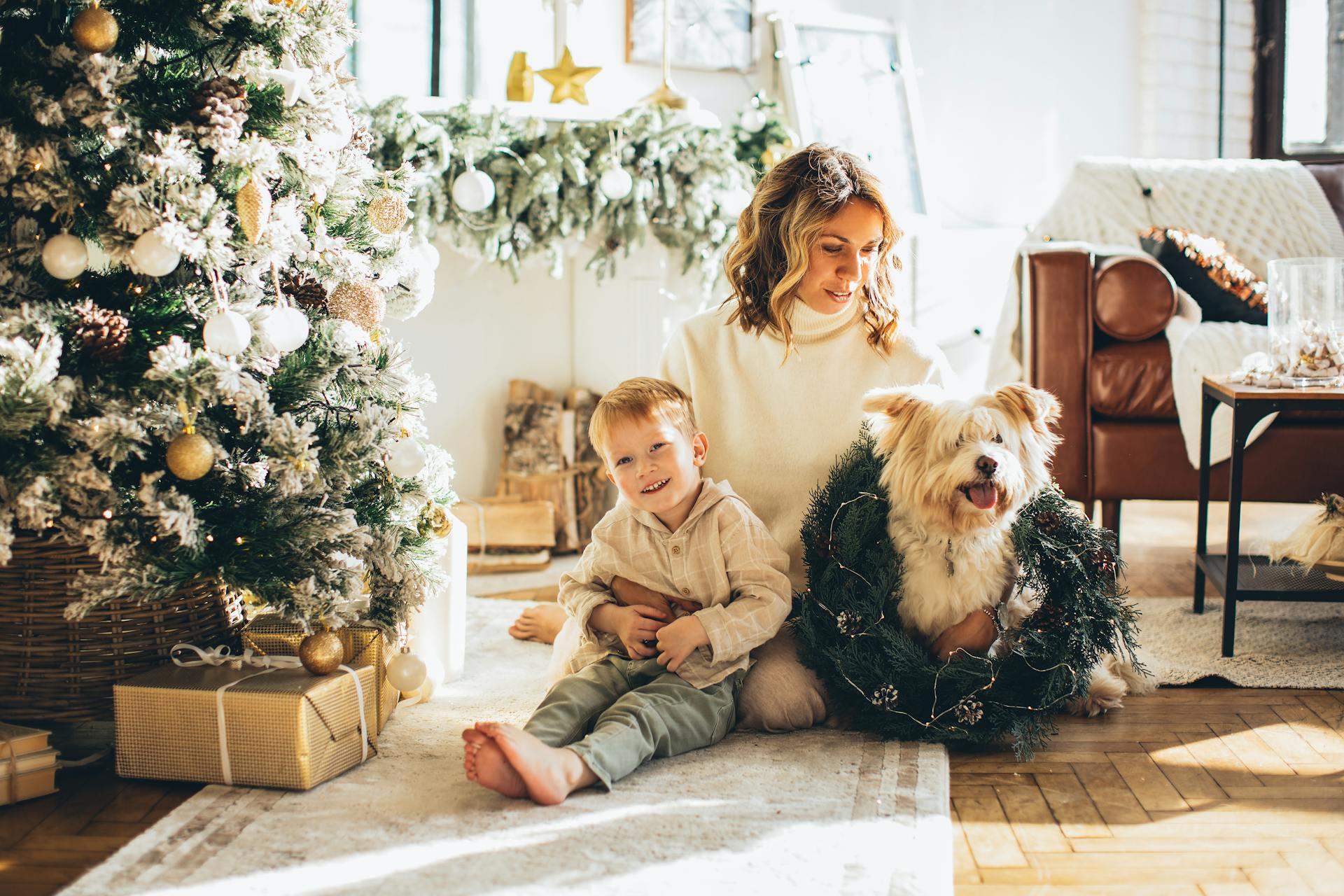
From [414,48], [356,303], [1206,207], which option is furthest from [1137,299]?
[414,48]

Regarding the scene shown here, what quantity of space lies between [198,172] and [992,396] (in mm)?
1274

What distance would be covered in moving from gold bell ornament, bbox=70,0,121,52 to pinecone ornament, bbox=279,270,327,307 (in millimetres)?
441

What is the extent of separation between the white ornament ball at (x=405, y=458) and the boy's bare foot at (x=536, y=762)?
1.47 feet

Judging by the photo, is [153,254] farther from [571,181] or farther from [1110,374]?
[1110,374]

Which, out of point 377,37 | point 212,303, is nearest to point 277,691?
point 212,303

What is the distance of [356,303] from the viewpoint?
1999 mm

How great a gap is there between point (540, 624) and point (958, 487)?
3.78 feet

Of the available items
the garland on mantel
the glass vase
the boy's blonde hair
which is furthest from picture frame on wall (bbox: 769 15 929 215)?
the boy's blonde hair

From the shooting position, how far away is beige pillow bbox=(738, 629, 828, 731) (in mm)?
2061

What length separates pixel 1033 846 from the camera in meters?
1.64

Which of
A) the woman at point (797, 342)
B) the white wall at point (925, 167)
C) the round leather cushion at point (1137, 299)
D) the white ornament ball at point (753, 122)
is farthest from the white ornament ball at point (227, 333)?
the round leather cushion at point (1137, 299)

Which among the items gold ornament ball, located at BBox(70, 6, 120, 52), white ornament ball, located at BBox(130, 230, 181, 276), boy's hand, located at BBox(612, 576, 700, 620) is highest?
gold ornament ball, located at BBox(70, 6, 120, 52)

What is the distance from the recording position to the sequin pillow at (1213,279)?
11.0ft

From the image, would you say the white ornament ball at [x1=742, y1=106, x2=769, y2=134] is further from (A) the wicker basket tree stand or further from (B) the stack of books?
(B) the stack of books
